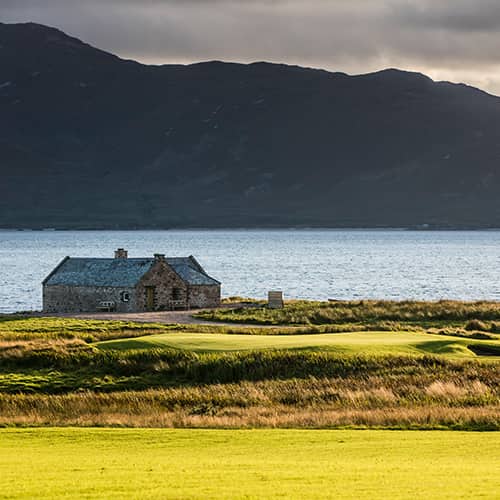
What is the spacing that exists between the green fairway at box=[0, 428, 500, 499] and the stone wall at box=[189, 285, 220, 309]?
5373 cm

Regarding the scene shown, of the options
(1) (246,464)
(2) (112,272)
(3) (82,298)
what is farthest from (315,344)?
(2) (112,272)

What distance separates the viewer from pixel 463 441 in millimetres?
25438

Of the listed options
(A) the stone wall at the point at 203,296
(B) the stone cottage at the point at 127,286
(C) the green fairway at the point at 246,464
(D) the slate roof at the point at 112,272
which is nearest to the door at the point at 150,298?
(B) the stone cottage at the point at 127,286

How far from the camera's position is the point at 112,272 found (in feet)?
261

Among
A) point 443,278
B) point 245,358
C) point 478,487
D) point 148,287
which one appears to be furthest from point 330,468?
point 443,278

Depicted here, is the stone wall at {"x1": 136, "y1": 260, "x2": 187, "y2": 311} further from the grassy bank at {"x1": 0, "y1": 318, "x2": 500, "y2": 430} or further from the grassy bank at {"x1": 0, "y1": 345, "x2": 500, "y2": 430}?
the grassy bank at {"x1": 0, "y1": 345, "x2": 500, "y2": 430}

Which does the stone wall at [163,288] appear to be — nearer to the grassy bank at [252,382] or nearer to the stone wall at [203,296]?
the stone wall at [203,296]

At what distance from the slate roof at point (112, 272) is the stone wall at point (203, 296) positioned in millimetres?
374

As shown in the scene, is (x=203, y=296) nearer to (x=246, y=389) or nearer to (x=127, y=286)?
(x=127, y=286)

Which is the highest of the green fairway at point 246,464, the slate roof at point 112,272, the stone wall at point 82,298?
the green fairway at point 246,464

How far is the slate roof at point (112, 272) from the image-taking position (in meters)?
78.7

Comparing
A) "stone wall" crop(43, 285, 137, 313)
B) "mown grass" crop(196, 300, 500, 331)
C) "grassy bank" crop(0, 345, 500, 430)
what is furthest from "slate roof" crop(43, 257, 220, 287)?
"grassy bank" crop(0, 345, 500, 430)

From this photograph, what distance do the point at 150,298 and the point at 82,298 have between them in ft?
15.8

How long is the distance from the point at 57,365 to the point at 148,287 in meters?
36.4
